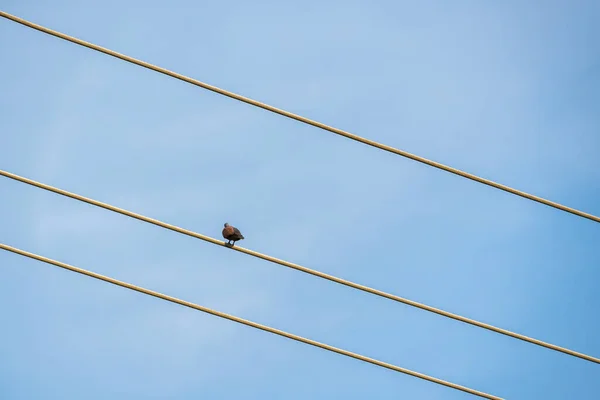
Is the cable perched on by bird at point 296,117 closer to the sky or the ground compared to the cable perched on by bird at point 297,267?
closer to the sky

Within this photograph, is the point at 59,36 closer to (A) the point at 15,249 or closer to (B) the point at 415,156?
(A) the point at 15,249

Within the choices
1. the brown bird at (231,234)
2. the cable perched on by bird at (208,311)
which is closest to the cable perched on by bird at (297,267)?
the cable perched on by bird at (208,311)

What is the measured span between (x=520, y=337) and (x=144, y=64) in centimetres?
502

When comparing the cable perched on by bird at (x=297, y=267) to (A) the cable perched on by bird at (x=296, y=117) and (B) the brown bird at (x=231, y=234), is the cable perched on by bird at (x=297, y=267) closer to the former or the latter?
(A) the cable perched on by bird at (x=296, y=117)

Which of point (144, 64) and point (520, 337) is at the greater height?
point (144, 64)

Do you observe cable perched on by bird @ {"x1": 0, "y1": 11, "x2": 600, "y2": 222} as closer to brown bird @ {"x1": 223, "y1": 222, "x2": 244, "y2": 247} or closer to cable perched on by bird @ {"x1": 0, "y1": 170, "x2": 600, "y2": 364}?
cable perched on by bird @ {"x1": 0, "y1": 170, "x2": 600, "y2": 364}

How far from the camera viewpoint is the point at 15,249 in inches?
633

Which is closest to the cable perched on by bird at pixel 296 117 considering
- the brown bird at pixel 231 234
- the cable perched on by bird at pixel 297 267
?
the cable perched on by bird at pixel 297 267

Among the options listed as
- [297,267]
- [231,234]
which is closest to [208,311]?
[297,267]

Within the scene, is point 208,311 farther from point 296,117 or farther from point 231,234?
point 231,234

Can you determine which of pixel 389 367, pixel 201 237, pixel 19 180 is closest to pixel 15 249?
pixel 19 180

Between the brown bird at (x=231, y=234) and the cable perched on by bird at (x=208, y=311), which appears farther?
the brown bird at (x=231, y=234)

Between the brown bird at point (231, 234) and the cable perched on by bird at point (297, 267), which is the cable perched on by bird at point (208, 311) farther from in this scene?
the brown bird at point (231, 234)

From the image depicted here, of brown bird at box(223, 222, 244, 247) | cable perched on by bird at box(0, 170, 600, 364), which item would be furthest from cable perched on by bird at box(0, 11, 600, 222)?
brown bird at box(223, 222, 244, 247)
